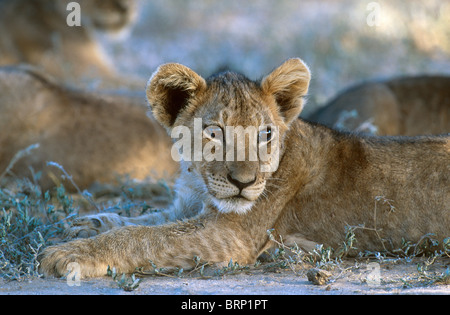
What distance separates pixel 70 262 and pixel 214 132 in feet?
3.61

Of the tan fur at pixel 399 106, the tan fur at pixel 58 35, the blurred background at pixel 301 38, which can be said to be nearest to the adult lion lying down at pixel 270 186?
the tan fur at pixel 399 106

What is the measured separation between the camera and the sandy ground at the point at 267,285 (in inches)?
147

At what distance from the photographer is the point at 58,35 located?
1075 centimetres

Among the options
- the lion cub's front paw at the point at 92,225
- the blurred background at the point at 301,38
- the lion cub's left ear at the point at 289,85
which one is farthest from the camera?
the blurred background at the point at 301,38

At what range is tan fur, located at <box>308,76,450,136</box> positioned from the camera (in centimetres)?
784

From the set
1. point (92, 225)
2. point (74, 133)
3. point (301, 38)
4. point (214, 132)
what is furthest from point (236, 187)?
point (301, 38)

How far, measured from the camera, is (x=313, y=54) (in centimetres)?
1123

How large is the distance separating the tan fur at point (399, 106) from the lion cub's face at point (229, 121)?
3.13 meters

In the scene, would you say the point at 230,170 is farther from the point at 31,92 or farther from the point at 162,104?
the point at 31,92

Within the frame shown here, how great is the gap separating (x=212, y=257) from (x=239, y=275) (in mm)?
211

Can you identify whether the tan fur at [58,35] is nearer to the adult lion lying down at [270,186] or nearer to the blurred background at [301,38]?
the blurred background at [301,38]

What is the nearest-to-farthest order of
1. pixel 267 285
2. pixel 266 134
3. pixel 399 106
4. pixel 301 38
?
pixel 267 285, pixel 266 134, pixel 399 106, pixel 301 38

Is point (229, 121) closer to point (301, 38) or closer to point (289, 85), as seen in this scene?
point (289, 85)

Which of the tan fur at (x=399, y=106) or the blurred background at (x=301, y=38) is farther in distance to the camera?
the blurred background at (x=301, y=38)
